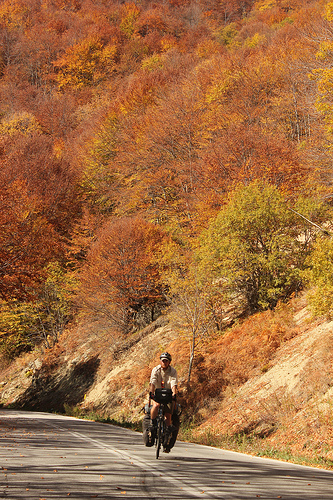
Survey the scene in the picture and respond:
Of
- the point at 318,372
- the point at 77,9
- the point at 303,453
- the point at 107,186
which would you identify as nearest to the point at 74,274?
the point at 107,186

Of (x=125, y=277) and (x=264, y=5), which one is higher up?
(x=264, y=5)

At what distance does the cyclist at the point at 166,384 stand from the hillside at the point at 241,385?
10.6ft

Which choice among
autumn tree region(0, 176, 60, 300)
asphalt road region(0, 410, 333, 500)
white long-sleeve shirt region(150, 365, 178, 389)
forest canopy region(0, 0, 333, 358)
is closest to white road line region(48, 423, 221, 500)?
asphalt road region(0, 410, 333, 500)

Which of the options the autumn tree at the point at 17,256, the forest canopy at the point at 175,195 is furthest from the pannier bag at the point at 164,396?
the autumn tree at the point at 17,256

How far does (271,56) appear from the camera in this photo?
4494 cm

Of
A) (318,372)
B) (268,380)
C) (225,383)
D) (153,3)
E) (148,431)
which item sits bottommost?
(225,383)

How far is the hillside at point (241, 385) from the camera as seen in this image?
11.9 metres

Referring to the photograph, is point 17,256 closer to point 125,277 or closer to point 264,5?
point 125,277

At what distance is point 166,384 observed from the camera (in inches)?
336

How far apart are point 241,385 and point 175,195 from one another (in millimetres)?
23715

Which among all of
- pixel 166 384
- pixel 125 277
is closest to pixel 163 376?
pixel 166 384

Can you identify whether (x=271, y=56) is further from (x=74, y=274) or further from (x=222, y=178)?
(x=74, y=274)

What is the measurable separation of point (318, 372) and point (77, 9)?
421 feet

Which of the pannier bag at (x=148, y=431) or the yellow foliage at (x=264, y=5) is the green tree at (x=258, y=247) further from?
the yellow foliage at (x=264, y=5)
